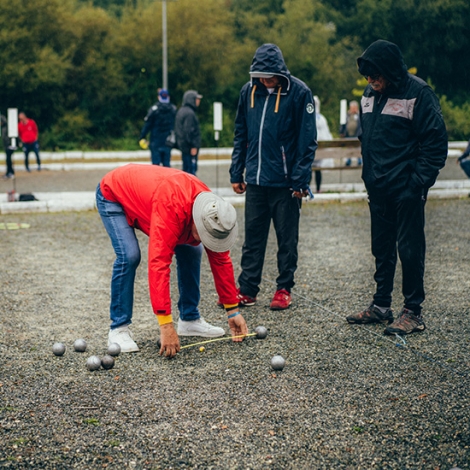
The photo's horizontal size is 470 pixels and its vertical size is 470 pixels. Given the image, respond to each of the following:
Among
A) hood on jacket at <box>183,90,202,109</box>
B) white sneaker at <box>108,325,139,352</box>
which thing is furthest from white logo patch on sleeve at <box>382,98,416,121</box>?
hood on jacket at <box>183,90,202,109</box>

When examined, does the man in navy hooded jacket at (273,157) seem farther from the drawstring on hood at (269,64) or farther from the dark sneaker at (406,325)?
the dark sneaker at (406,325)

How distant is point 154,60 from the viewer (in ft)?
107

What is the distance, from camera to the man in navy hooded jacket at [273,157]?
6578 millimetres

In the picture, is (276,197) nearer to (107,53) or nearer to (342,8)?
(107,53)

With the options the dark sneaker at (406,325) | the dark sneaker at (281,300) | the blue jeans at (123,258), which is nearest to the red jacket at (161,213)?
the blue jeans at (123,258)

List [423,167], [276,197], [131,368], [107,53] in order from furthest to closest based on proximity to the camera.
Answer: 1. [107,53]
2. [276,197]
3. [423,167]
4. [131,368]

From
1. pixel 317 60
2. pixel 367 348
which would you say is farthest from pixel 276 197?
pixel 317 60

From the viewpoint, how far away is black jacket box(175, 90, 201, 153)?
15039 mm

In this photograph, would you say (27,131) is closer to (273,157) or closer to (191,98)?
(191,98)

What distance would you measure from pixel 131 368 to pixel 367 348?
180 cm

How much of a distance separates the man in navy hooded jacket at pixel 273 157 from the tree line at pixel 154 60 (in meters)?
23.1

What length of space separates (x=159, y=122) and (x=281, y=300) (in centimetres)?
1020

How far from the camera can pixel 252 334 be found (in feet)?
19.5

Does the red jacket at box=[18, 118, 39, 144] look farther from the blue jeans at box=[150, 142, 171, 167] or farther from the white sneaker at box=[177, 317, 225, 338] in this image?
the white sneaker at box=[177, 317, 225, 338]
